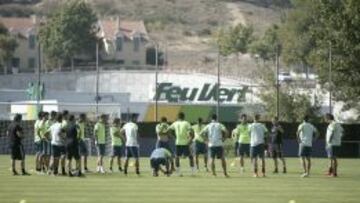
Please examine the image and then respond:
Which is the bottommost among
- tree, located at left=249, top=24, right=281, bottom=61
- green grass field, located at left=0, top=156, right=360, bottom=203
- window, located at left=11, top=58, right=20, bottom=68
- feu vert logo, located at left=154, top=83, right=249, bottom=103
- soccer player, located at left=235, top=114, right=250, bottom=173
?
green grass field, located at left=0, top=156, right=360, bottom=203

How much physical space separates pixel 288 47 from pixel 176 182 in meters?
104

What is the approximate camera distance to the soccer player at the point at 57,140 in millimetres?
35000

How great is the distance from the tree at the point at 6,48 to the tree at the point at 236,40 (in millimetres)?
33424

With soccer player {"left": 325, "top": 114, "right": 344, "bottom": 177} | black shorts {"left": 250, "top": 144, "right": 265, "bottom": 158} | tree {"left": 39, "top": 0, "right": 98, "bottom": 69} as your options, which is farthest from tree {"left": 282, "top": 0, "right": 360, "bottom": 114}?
tree {"left": 39, "top": 0, "right": 98, "bottom": 69}

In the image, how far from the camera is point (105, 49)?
161125 mm

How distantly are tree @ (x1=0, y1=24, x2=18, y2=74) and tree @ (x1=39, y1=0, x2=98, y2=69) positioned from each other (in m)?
4.33

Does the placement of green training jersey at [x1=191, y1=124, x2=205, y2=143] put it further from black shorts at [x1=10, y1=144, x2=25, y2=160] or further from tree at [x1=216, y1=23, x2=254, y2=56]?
tree at [x1=216, y1=23, x2=254, y2=56]

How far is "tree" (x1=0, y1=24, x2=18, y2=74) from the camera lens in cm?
13638

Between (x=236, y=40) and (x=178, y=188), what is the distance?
13182 cm

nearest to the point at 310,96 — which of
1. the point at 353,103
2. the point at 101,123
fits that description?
the point at 353,103

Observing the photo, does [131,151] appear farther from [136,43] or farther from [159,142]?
[136,43]

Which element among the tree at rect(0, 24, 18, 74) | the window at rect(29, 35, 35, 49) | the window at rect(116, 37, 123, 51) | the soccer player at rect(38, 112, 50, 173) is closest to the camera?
the soccer player at rect(38, 112, 50, 173)

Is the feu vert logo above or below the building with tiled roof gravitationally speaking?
below

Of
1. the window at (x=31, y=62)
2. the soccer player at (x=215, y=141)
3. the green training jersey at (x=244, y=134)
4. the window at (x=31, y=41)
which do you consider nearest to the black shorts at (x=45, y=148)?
the soccer player at (x=215, y=141)
